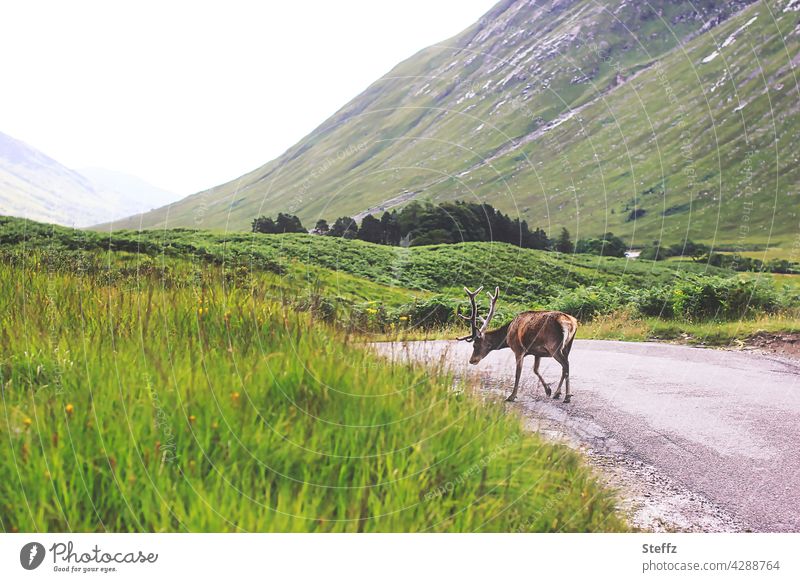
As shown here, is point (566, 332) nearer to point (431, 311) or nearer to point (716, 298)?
point (431, 311)

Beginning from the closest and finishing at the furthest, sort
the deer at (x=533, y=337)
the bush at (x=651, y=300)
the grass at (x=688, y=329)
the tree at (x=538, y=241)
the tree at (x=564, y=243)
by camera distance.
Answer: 1. the deer at (x=533, y=337)
2. the tree at (x=538, y=241)
3. the tree at (x=564, y=243)
4. the bush at (x=651, y=300)
5. the grass at (x=688, y=329)

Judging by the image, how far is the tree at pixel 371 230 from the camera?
5.20 meters

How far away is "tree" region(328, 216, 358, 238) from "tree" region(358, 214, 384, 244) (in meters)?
0.15

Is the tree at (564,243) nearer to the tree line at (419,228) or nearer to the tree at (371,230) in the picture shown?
the tree line at (419,228)

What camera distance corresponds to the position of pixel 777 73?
191 meters

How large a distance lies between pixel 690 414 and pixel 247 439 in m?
4.21

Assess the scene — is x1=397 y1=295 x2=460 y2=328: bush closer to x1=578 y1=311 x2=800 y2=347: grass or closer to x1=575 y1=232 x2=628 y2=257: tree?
x1=575 y1=232 x2=628 y2=257: tree

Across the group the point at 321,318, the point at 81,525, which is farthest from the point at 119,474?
the point at 321,318

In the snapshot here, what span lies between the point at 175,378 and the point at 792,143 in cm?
20284

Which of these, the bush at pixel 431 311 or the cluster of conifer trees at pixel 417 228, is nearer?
the bush at pixel 431 311

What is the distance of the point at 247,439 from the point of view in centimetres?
313

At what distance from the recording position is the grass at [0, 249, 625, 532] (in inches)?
115

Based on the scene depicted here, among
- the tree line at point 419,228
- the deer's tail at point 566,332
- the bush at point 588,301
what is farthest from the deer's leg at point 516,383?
the tree line at point 419,228

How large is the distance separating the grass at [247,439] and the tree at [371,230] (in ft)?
3.51
